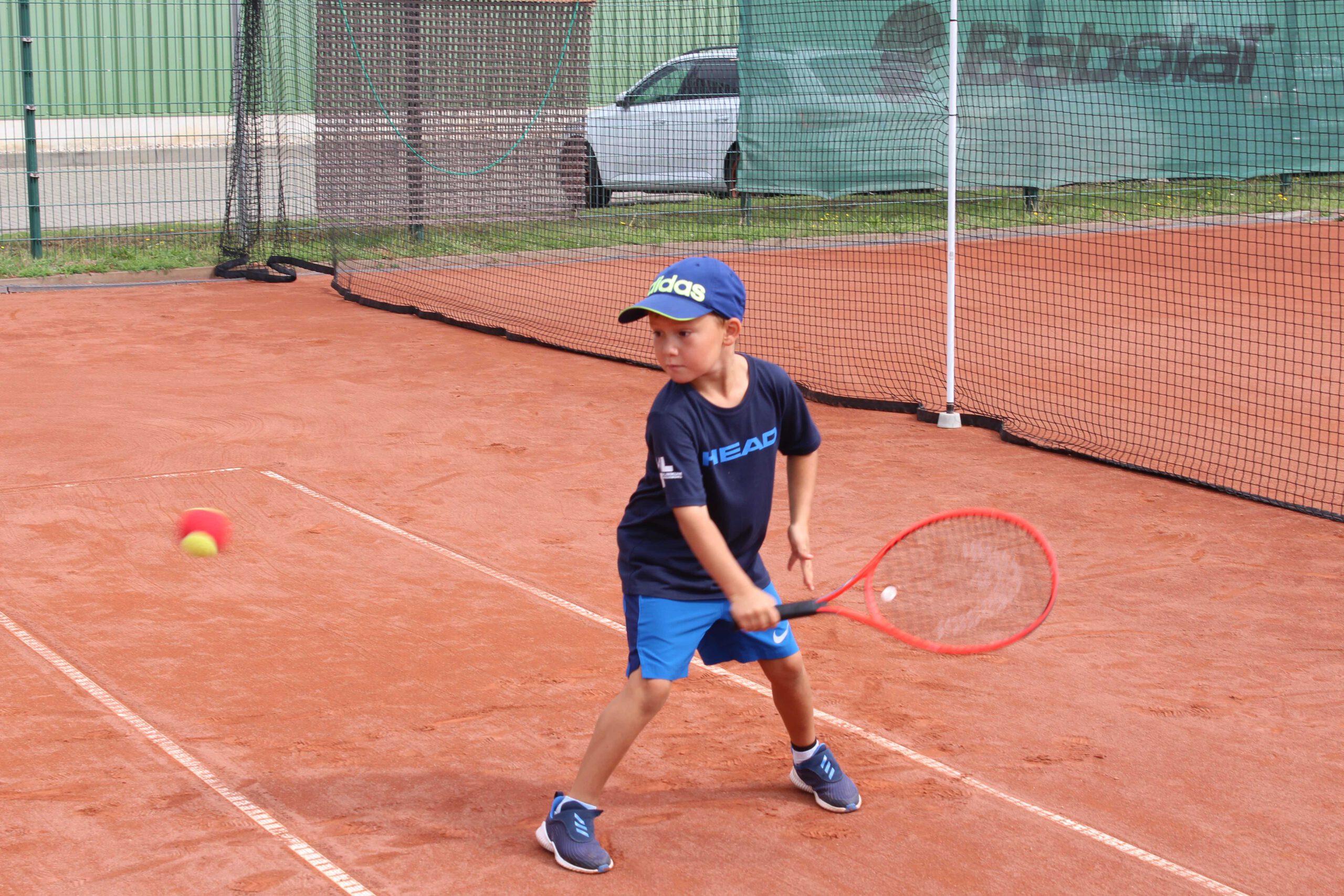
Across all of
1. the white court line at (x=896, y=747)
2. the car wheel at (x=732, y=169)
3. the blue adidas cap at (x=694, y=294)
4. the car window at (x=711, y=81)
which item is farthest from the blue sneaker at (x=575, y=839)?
the car wheel at (x=732, y=169)

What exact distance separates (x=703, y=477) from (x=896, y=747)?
4.01 ft

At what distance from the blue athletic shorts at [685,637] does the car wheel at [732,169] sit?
12.9m

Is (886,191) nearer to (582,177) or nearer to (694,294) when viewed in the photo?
(582,177)

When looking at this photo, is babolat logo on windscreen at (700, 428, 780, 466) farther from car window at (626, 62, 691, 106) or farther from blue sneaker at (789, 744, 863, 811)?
car window at (626, 62, 691, 106)

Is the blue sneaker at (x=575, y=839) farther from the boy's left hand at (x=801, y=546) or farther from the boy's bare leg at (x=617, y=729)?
the boy's left hand at (x=801, y=546)

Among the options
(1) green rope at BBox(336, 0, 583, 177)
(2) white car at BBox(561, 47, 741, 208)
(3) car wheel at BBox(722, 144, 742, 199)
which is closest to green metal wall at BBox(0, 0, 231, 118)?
(1) green rope at BBox(336, 0, 583, 177)

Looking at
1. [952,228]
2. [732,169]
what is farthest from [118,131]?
[952,228]

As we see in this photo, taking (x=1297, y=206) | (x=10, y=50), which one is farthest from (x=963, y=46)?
(x=10, y=50)

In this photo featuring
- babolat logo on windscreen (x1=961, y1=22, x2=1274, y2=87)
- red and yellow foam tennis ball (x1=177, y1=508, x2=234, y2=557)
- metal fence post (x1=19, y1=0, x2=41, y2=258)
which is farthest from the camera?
babolat logo on windscreen (x1=961, y1=22, x2=1274, y2=87)

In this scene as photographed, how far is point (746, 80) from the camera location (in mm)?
16109

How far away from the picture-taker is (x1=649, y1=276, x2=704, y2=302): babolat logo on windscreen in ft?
10.8

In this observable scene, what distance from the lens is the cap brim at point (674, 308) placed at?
3258 millimetres

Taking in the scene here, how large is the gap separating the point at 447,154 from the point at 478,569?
866 cm

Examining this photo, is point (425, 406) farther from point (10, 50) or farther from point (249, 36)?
point (10, 50)
